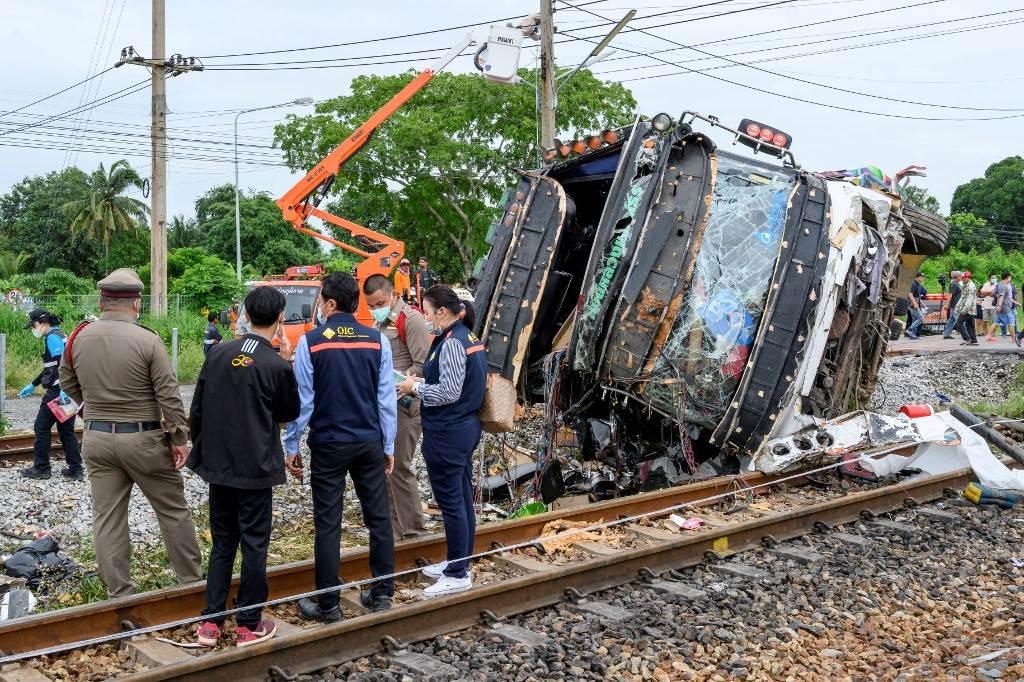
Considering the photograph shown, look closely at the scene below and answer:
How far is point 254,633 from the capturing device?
16.8 ft

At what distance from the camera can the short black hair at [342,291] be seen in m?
5.54

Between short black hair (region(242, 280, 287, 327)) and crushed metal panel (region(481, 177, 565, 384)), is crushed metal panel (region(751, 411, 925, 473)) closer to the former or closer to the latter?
crushed metal panel (region(481, 177, 565, 384))

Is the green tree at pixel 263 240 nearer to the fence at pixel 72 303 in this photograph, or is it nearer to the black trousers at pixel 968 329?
the fence at pixel 72 303

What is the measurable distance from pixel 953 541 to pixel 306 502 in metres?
5.33

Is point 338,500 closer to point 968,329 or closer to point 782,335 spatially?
point 782,335

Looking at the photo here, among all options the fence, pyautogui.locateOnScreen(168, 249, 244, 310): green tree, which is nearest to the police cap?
the fence

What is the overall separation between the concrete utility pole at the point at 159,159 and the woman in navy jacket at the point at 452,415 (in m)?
18.7

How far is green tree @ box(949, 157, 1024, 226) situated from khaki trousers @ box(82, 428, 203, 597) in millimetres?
66893

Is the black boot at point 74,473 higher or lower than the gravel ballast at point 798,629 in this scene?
lower

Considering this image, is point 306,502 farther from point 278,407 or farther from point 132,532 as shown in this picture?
point 278,407

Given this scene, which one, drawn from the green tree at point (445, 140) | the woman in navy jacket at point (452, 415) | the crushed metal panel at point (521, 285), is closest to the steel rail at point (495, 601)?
the woman in navy jacket at point (452, 415)

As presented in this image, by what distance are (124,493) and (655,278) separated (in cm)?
461

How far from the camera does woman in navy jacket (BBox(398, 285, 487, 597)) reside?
19.7 feet

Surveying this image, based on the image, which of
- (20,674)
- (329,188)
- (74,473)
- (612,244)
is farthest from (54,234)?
(20,674)
